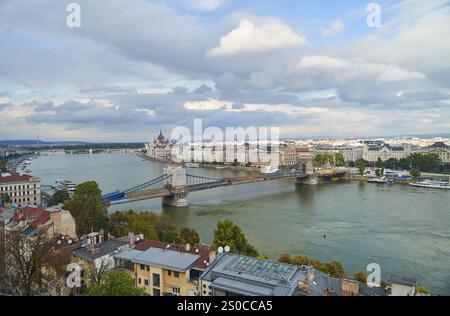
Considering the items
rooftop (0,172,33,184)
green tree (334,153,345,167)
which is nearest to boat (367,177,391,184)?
green tree (334,153,345,167)

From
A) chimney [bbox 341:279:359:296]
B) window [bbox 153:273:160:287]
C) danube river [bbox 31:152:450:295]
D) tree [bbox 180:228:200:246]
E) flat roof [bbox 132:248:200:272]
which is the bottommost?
danube river [bbox 31:152:450:295]

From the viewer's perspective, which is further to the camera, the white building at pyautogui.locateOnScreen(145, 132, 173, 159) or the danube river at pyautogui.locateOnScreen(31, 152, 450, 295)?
the white building at pyautogui.locateOnScreen(145, 132, 173, 159)

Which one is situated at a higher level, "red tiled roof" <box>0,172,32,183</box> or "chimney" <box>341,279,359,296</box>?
"red tiled roof" <box>0,172,32,183</box>

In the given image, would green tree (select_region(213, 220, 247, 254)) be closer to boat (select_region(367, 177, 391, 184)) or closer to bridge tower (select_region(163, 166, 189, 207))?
bridge tower (select_region(163, 166, 189, 207))

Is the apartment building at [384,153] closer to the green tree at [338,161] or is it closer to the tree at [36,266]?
the green tree at [338,161]

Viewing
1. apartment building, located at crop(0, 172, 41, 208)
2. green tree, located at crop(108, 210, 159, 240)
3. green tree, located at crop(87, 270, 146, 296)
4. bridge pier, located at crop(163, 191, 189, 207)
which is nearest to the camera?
green tree, located at crop(87, 270, 146, 296)

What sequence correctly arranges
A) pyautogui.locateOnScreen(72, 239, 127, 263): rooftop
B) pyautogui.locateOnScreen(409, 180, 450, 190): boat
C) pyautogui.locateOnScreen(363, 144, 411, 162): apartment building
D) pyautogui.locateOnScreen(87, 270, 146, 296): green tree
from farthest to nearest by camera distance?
pyautogui.locateOnScreen(363, 144, 411, 162): apartment building → pyautogui.locateOnScreen(409, 180, 450, 190): boat → pyautogui.locateOnScreen(72, 239, 127, 263): rooftop → pyautogui.locateOnScreen(87, 270, 146, 296): green tree

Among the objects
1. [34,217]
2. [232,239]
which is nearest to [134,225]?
[34,217]
